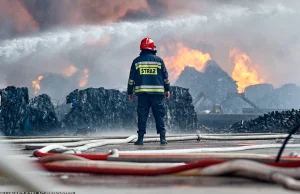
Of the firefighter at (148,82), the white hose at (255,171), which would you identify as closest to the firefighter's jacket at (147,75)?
the firefighter at (148,82)

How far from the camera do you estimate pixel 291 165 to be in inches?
144

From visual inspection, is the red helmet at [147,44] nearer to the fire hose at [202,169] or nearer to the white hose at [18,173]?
the fire hose at [202,169]

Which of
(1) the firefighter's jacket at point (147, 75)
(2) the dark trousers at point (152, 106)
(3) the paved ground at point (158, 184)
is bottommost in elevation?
(3) the paved ground at point (158, 184)

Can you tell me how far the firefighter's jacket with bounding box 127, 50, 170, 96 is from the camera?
371 inches

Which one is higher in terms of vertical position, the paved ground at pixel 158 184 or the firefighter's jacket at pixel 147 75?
the firefighter's jacket at pixel 147 75

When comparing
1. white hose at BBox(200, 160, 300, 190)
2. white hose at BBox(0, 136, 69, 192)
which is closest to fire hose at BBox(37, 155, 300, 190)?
white hose at BBox(200, 160, 300, 190)

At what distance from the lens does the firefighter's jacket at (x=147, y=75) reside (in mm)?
9422

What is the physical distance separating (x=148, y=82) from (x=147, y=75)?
13 cm

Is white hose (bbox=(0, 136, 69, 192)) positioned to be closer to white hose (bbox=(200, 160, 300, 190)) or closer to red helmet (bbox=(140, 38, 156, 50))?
white hose (bbox=(200, 160, 300, 190))

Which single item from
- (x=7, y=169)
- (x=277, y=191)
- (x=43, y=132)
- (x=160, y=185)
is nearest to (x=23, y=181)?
(x=7, y=169)

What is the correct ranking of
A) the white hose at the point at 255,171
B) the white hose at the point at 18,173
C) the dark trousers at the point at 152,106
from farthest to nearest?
the dark trousers at the point at 152,106, the white hose at the point at 255,171, the white hose at the point at 18,173

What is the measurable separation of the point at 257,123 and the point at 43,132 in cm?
10151

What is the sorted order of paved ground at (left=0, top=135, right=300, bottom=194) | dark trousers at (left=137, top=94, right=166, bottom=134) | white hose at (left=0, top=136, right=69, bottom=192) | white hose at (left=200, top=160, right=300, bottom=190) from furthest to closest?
→ dark trousers at (left=137, top=94, right=166, bottom=134), white hose at (left=200, top=160, right=300, bottom=190), paved ground at (left=0, top=135, right=300, bottom=194), white hose at (left=0, top=136, right=69, bottom=192)

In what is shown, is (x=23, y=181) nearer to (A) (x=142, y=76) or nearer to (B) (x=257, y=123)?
(A) (x=142, y=76)
